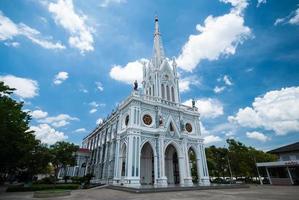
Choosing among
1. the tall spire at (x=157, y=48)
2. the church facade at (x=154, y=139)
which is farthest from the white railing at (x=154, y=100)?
the tall spire at (x=157, y=48)

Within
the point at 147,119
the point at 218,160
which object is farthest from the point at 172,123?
the point at 218,160

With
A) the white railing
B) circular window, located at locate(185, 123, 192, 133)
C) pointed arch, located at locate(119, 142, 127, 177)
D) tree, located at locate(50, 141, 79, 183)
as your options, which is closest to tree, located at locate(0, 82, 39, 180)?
tree, located at locate(50, 141, 79, 183)

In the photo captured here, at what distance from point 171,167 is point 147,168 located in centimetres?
398

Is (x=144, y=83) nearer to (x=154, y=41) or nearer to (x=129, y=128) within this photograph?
(x=154, y=41)

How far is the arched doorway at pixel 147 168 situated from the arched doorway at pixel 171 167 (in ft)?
8.50

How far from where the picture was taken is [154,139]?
22484mm

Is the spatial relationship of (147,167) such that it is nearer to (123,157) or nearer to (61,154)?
(123,157)

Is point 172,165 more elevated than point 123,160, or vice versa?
point 123,160

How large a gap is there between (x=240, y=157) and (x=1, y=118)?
36.4m

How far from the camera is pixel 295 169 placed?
86.4 ft

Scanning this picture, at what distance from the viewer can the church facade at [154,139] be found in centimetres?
2081

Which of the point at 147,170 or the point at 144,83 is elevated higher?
the point at 144,83

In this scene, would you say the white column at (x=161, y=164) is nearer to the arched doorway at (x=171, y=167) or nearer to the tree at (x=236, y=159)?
the arched doorway at (x=171, y=167)

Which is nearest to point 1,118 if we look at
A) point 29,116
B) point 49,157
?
point 29,116
